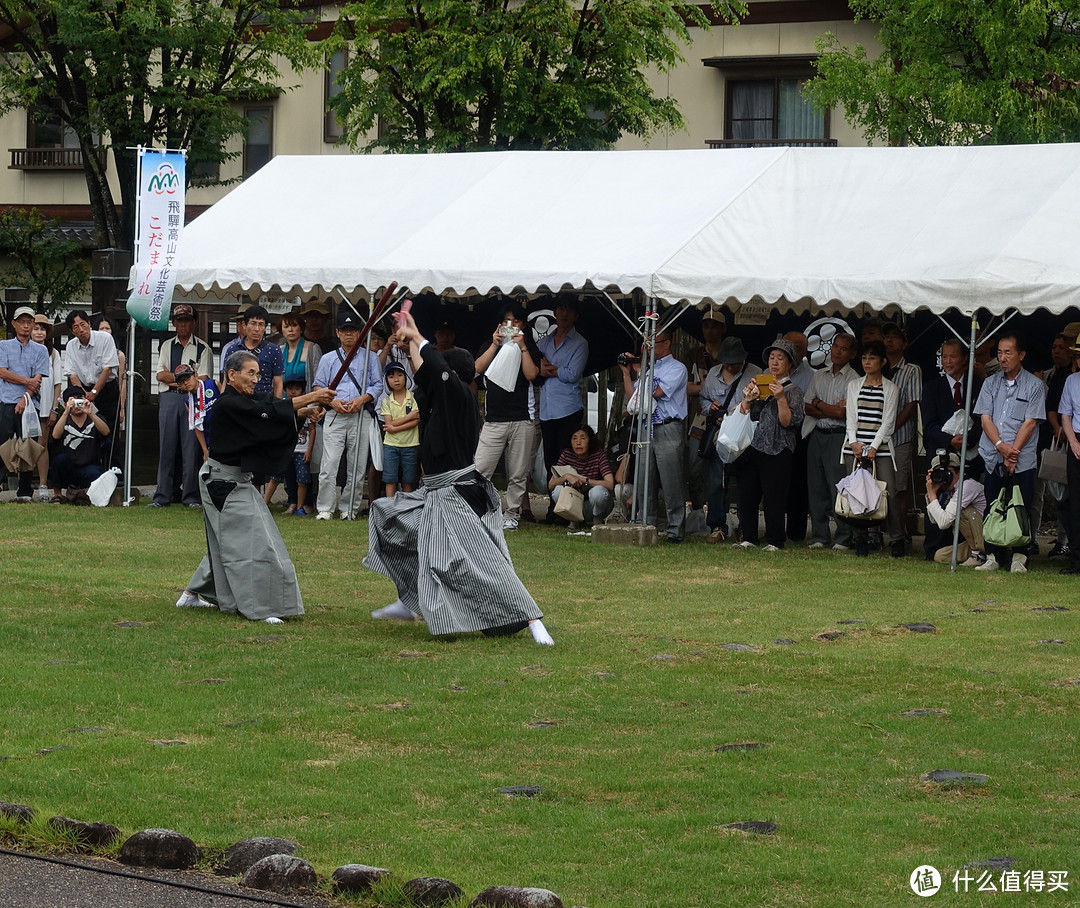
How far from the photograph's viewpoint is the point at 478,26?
85.0ft

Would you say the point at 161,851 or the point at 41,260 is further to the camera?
the point at 41,260

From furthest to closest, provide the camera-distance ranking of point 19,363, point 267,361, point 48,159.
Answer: point 48,159 → point 19,363 → point 267,361

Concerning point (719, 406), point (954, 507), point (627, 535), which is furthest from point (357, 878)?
A: point (719, 406)

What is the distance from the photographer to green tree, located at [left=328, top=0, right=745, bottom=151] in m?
26.0

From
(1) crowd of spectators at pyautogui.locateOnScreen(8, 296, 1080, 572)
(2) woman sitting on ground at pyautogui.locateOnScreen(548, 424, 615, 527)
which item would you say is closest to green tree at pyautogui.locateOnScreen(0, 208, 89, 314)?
(1) crowd of spectators at pyautogui.locateOnScreen(8, 296, 1080, 572)

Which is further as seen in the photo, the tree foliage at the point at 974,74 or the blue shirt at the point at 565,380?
the tree foliage at the point at 974,74

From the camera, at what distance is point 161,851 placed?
532cm

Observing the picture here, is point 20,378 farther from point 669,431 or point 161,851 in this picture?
point 161,851

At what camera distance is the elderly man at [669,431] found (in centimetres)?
1519

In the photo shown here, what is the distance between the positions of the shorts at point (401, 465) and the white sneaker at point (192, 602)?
5538mm

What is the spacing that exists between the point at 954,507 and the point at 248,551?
641 cm

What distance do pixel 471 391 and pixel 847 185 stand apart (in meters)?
6.33

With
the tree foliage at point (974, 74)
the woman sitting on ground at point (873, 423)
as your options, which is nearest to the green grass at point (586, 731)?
the woman sitting on ground at point (873, 423)

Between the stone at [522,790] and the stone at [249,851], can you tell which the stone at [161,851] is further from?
the stone at [522,790]
